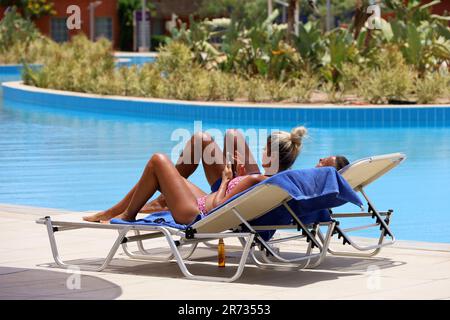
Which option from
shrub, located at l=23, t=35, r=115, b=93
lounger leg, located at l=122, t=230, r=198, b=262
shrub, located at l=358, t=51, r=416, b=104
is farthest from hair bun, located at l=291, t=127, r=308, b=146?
shrub, located at l=23, t=35, r=115, b=93

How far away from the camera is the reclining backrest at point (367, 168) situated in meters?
6.46

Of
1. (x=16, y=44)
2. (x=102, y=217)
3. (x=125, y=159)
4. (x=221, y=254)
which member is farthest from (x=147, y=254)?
(x=16, y=44)

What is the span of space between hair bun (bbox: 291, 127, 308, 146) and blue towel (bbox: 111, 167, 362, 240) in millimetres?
269

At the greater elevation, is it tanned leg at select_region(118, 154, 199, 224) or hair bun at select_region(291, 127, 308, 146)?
hair bun at select_region(291, 127, 308, 146)

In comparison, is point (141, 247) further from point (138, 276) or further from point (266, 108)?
point (266, 108)

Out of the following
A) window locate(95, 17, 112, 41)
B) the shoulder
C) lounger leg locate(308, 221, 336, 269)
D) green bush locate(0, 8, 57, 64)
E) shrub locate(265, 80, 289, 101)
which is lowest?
lounger leg locate(308, 221, 336, 269)

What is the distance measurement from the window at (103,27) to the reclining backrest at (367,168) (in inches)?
1720

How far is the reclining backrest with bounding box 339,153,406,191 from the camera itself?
646 centimetres

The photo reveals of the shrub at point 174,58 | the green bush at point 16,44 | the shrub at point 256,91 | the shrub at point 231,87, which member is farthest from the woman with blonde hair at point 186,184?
the green bush at point 16,44

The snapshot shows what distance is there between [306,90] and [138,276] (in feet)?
40.9

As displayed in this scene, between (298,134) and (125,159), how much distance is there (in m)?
7.12

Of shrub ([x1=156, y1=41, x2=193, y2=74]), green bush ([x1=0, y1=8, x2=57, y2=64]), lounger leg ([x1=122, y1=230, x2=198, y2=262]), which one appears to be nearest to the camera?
lounger leg ([x1=122, y1=230, x2=198, y2=262])

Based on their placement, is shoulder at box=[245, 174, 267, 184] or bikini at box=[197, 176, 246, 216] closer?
shoulder at box=[245, 174, 267, 184]

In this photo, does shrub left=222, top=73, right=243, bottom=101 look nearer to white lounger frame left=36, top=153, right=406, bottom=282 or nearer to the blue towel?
white lounger frame left=36, top=153, right=406, bottom=282
